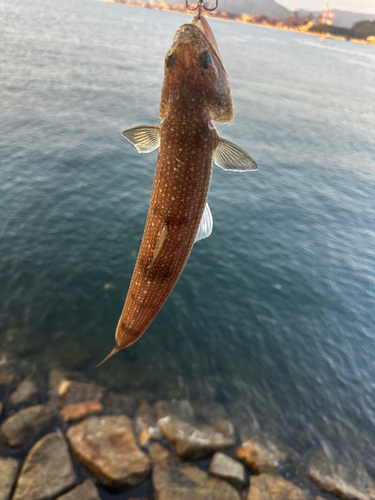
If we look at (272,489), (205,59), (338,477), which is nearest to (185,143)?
(205,59)

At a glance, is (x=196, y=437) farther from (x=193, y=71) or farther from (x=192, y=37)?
(x=192, y=37)

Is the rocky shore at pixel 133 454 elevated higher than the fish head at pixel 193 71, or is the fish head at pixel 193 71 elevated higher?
the fish head at pixel 193 71

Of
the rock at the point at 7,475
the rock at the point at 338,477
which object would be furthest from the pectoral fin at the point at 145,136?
the rock at the point at 338,477

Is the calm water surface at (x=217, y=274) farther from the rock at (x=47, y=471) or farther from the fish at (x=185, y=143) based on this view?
the fish at (x=185, y=143)

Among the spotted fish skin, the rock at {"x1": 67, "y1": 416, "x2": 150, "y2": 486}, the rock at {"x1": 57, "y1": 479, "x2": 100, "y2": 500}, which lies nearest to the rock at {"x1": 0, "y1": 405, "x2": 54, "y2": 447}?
the rock at {"x1": 67, "y1": 416, "x2": 150, "y2": 486}

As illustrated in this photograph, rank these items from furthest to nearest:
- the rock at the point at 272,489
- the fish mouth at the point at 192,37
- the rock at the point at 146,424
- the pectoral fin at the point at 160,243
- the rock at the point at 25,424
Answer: the rock at the point at 146,424, the rock at the point at 25,424, the rock at the point at 272,489, the pectoral fin at the point at 160,243, the fish mouth at the point at 192,37
